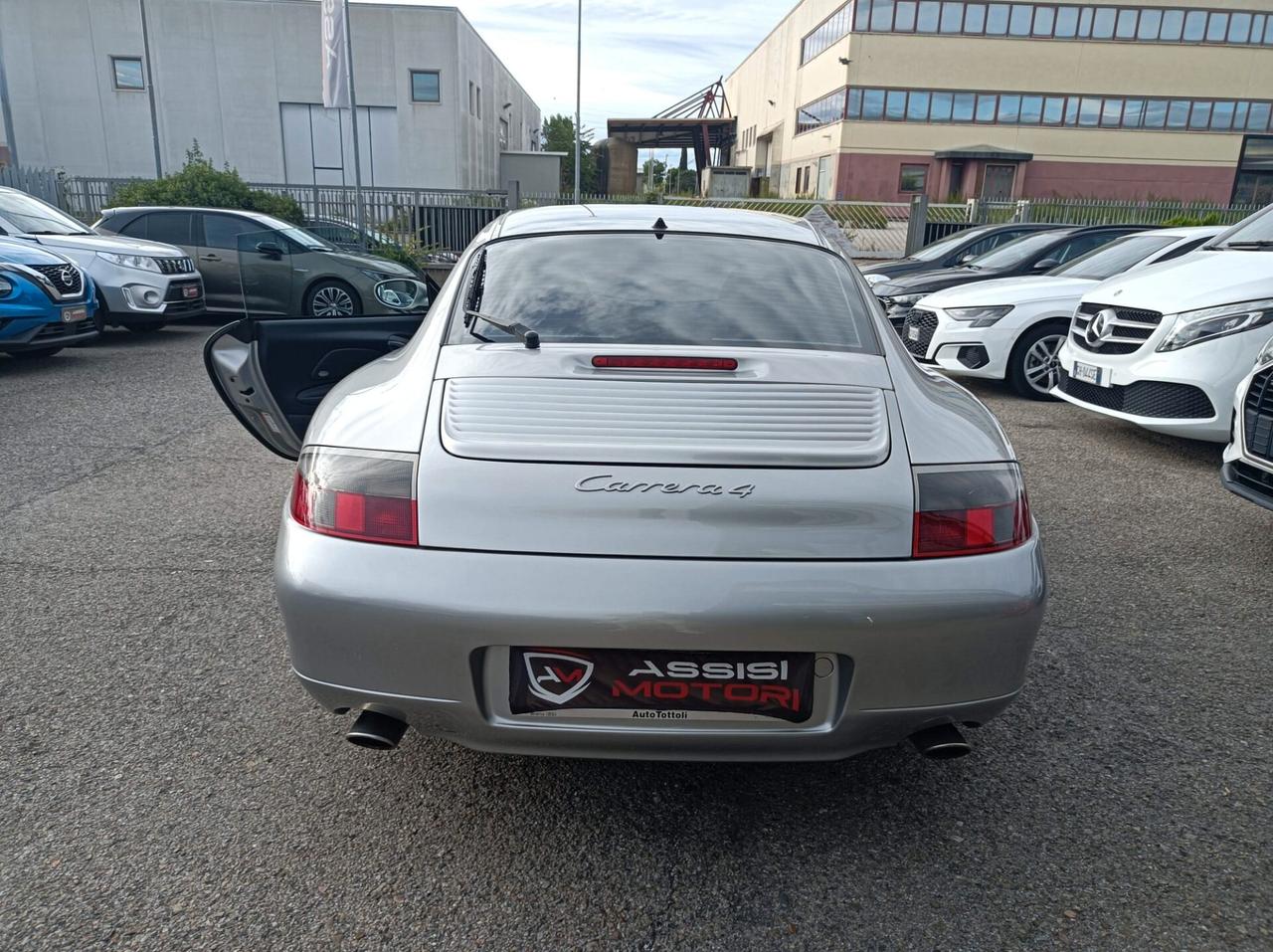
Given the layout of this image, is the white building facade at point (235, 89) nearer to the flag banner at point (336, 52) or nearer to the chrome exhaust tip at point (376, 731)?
the flag banner at point (336, 52)

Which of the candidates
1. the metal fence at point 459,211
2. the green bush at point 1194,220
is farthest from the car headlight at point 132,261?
the green bush at point 1194,220

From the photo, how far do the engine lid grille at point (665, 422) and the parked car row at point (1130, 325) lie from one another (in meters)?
2.83

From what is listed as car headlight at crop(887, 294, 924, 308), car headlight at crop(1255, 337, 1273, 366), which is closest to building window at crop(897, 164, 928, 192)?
car headlight at crop(887, 294, 924, 308)

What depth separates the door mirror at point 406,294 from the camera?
482 centimetres

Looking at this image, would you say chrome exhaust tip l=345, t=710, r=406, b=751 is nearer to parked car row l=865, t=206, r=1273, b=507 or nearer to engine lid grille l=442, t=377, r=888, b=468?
engine lid grille l=442, t=377, r=888, b=468

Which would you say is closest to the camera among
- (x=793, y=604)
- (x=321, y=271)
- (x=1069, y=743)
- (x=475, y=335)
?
(x=793, y=604)

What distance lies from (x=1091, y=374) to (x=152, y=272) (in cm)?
924

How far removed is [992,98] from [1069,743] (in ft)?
149

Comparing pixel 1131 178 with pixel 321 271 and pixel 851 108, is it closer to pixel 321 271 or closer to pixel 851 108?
pixel 851 108

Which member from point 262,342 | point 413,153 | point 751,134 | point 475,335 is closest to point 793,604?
point 475,335

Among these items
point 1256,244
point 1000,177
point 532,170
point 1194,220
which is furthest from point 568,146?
point 1256,244

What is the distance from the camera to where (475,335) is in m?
2.55

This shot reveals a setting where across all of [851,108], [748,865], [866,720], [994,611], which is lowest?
[748,865]

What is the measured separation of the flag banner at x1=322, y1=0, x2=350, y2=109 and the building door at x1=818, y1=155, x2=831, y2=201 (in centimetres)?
3189
